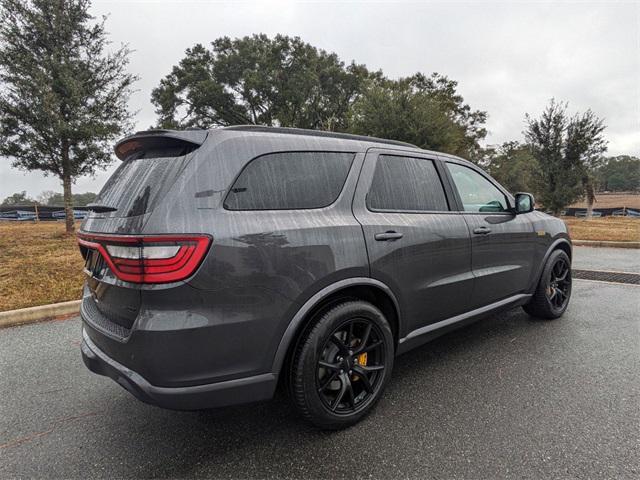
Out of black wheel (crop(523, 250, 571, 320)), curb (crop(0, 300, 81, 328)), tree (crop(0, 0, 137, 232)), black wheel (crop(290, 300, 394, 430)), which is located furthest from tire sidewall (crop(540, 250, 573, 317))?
tree (crop(0, 0, 137, 232))

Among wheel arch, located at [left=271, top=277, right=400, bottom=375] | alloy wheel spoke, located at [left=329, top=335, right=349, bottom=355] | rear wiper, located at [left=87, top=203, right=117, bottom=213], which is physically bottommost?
alloy wheel spoke, located at [left=329, top=335, right=349, bottom=355]

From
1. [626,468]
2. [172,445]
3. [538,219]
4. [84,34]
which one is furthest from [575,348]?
[84,34]

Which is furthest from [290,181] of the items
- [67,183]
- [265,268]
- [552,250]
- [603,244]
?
[67,183]

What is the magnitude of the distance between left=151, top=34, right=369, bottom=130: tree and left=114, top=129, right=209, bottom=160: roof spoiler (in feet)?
92.2

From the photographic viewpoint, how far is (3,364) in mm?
3146

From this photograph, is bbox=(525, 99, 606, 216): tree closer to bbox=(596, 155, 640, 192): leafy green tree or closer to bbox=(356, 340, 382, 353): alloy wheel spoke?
bbox=(356, 340, 382, 353): alloy wheel spoke

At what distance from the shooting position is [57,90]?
11.4 meters

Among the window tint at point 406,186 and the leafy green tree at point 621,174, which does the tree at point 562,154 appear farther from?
the leafy green tree at point 621,174

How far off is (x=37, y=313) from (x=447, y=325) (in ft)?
15.2

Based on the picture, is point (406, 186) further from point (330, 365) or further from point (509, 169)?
point (509, 169)

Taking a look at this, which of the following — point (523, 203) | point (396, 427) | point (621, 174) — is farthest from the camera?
point (621, 174)

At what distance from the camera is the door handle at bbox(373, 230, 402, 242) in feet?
7.46

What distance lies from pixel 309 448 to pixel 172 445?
0.79 meters

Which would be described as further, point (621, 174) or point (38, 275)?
point (621, 174)
